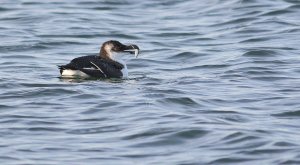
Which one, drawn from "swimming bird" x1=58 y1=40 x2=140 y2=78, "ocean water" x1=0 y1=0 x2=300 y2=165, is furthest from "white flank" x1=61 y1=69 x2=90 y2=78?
"ocean water" x1=0 y1=0 x2=300 y2=165

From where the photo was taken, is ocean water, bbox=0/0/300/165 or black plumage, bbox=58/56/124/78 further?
black plumage, bbox=58/56/124/78

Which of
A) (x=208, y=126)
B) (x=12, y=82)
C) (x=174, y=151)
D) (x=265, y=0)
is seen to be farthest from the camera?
(x=265, y=0)

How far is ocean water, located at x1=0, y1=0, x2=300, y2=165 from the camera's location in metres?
13.1

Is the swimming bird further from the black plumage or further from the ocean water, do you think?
the ocean water

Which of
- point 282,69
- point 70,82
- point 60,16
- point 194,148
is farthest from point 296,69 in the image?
point 60,16

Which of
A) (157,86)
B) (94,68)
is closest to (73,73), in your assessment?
(94,68)

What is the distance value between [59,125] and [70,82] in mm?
3420

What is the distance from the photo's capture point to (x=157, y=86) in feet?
57.4

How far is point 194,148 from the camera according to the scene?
43.1 feet

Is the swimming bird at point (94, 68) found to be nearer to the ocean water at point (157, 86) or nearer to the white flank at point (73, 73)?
the white flank at point (73, 73)

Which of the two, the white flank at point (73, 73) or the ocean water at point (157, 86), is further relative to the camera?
the white flank at point (73, 73)

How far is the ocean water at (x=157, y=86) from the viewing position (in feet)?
43.0

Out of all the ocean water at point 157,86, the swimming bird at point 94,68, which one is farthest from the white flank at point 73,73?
the ocean water at point 157,86

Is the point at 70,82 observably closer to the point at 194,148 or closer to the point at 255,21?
the point at 194,148
